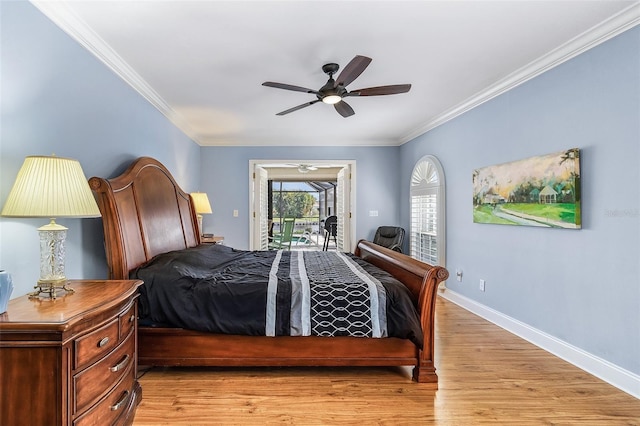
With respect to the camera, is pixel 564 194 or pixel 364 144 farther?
pixel 364 144

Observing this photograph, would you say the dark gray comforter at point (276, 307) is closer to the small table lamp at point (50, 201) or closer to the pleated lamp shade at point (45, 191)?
the small table lamp at point (50, 201)

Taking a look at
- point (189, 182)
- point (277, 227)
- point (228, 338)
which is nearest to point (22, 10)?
point (228, 338)

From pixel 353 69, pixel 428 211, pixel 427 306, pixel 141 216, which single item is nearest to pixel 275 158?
pixel 428 211

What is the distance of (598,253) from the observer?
7.55ft

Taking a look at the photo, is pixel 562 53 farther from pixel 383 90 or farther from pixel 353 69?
pixel 353 69

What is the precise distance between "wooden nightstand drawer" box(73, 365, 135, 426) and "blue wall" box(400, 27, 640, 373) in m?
3.06

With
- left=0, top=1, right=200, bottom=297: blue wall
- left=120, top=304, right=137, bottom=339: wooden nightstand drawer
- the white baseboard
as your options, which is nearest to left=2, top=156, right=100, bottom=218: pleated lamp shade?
left=0, top=1, right=200, bottom=297: blue wall

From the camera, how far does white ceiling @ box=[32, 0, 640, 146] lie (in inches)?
79.2

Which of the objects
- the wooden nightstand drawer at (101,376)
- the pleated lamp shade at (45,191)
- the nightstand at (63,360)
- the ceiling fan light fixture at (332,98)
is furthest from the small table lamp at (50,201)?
the ceiling fan light fixture at (332,98)

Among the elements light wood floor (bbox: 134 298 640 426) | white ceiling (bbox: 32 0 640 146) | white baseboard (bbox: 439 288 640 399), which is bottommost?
light wood floor (bbox: 134 298 640 426)

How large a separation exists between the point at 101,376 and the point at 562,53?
146 inches

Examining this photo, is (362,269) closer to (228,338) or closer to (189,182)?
(228,338)

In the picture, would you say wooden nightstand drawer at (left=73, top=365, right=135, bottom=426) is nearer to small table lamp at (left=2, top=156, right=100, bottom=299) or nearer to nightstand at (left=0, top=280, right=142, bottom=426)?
nightstand at (left=0, top=280, right=142, bottom=426)

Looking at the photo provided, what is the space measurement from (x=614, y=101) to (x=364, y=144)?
3.74m
